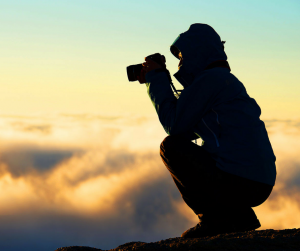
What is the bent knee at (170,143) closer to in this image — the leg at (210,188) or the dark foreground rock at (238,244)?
the leg at (210,188)

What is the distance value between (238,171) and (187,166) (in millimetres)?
520

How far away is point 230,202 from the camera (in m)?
3.58

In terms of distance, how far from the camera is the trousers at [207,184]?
3.46 metres

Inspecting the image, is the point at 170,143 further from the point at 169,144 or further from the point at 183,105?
the point at 183,105

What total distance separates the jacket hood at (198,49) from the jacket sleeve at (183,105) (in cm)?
36

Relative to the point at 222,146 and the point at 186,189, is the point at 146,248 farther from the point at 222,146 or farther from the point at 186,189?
the point at 222,146

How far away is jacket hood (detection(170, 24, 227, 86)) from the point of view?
3834 millimetres

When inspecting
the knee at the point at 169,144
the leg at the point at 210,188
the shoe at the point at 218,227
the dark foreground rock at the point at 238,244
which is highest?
the knee at the point at 169,144

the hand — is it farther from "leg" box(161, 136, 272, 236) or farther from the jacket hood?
"leg" box(161, 136, 272, 236)

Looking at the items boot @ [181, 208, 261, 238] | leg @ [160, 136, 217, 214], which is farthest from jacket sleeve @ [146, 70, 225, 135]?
boot @ [181, 208, 261, 238]

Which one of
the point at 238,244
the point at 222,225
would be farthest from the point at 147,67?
the point at 238,244

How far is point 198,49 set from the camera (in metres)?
3.85

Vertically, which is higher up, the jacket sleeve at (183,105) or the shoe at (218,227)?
the jacket sleeve at (183,105)

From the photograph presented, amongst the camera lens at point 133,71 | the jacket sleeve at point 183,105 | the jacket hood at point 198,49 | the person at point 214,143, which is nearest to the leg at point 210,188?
the person at point 214,143
